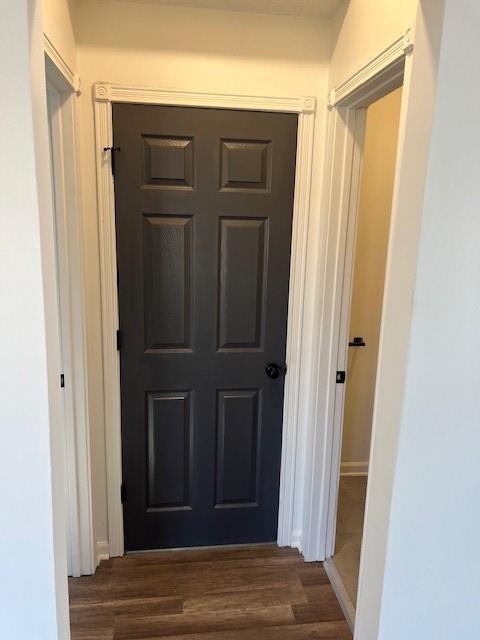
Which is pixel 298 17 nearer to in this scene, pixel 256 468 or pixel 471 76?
pixel 471 76

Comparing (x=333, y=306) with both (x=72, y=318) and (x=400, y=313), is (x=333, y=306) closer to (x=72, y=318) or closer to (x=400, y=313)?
(x=400, y=313)

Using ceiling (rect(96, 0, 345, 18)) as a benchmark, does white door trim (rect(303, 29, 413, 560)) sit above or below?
below

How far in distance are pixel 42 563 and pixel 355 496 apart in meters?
2.15

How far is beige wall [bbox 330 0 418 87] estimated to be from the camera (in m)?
1.37

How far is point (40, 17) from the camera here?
3.56 feet

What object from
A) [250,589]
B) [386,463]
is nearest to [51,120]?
[386,463]

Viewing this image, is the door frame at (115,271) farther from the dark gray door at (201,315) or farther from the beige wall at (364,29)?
the beige wall at (364,29)

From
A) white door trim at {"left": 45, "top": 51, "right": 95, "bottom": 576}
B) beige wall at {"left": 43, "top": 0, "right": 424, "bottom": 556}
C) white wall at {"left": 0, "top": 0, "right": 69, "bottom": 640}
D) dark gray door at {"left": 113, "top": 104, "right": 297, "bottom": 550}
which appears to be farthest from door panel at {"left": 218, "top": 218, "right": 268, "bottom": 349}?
white wall at {"left": 0, "top": 0, "right": 69, "bottom": 640}

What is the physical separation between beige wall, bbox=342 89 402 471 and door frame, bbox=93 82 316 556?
0.67 meters

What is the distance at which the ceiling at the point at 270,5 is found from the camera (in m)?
1.83

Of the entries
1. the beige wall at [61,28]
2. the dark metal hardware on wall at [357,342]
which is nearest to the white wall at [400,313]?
the beige wall at [61,28]

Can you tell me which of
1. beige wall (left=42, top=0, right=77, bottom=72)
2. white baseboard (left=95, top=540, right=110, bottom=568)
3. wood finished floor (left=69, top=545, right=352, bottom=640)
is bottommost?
wood finished floor (left=69, top=545, right=352, bottom=640)

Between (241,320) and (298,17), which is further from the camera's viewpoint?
(241,320)

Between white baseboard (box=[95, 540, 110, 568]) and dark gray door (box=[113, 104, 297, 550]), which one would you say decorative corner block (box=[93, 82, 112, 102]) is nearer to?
dark gray door (box=[113, 104, 297, 550])
